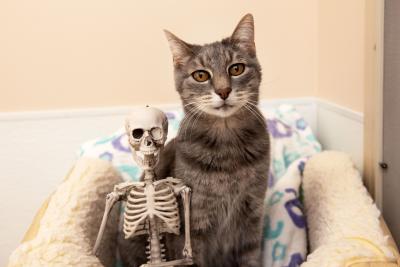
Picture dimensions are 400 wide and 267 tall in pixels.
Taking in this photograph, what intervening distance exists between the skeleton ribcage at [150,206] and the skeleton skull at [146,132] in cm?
7

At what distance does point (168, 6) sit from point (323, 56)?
729 mm

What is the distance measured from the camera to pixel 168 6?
5.57 feet

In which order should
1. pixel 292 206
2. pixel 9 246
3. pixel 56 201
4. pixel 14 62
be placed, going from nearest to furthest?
pixel 56 201 → pixel 292 206 → pixel 14 62 → pixel 9 246

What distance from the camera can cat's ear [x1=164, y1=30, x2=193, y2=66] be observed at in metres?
1.06

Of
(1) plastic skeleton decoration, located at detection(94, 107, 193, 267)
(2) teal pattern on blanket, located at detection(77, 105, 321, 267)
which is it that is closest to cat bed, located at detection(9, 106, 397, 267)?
(2) teal pattern on blanket, located at detection(77, 105, 321, 267)

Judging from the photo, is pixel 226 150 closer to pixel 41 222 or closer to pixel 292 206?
pixel 292 206

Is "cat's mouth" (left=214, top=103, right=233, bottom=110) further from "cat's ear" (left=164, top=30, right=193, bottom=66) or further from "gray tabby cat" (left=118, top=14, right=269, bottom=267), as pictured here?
"cat's ear" (left=164, top=30, right=193, bottom=66)

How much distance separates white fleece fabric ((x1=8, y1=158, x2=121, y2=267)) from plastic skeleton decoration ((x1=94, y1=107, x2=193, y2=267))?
0.37 ft

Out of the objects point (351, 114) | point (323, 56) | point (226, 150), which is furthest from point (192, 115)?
point (323, 56)

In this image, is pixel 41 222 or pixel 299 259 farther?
pixel 299 259

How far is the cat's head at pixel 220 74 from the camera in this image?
37.8 inches

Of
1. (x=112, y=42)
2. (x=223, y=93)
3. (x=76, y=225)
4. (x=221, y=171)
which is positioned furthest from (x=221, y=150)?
(x=112, y=42)

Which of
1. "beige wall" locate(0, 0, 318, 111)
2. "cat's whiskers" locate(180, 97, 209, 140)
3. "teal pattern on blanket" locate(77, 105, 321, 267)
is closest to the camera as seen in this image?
"cat's whiskers" locate(180, 97, 209, 140)

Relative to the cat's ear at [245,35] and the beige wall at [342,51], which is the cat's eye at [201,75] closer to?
the cat's ear at [245,35]
